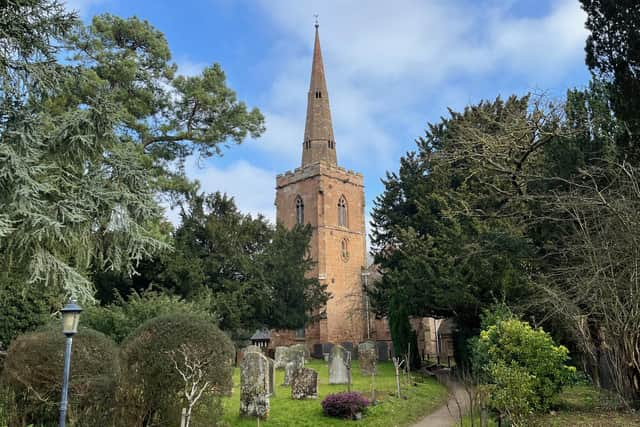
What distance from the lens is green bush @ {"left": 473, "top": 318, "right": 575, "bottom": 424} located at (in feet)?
26.8

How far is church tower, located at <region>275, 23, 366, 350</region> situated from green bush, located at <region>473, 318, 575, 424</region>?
107 feet

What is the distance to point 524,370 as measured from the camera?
8.55 metres

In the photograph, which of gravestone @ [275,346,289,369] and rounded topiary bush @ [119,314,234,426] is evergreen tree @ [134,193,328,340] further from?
rounded topiary bush @ [119,314,234,426]

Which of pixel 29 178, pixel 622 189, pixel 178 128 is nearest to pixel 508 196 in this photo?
pixel 622 189

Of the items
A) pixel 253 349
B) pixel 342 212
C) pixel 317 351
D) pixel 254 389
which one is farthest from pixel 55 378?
pixel 342 212

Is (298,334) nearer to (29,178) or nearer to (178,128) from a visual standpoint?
(178,128)

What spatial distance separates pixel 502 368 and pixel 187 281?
15.9 m

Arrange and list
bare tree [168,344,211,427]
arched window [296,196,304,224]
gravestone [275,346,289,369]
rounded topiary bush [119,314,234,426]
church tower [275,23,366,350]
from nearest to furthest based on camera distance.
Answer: bare tree [168,344,211,427], rounded topiary bush [119,314,234,426], gravestone [275,346,289,369], church tower [275,23,366,350], arched window [296,196,304,224]

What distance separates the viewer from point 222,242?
24.5m

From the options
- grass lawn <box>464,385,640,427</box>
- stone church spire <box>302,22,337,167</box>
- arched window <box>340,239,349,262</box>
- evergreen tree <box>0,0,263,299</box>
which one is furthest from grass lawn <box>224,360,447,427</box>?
stone church spire <box>302,22,337,167</box>

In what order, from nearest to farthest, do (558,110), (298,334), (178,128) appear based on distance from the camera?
(558,110), (178,128), (298,334)

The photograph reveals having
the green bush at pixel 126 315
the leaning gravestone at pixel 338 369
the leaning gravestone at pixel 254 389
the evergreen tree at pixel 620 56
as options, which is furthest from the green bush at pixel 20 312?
the evergreen tree at pixel 620 56

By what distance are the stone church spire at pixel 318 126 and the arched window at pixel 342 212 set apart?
3.53 m

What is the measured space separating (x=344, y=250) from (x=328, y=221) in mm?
3129
